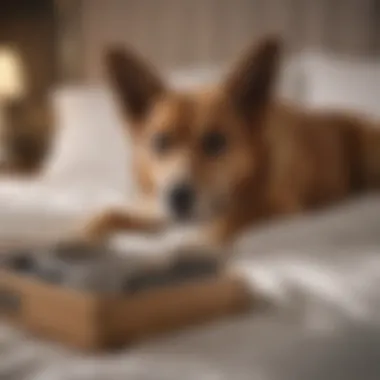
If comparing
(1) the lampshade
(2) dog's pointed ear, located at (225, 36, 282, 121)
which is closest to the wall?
(1) the lampshade

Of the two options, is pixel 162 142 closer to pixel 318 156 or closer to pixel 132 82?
pixel 132 82

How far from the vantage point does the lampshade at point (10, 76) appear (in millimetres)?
3484

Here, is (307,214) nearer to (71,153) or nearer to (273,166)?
(273,166)

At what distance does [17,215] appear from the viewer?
59.5 inches

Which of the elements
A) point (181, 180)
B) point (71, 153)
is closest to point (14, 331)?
point (181, 180)

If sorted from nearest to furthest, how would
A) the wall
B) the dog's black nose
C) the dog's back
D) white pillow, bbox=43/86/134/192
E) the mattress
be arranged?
the mattress
the dog's black nose
the dog's back
white pillow, bbox=43/86/134/192
the wall

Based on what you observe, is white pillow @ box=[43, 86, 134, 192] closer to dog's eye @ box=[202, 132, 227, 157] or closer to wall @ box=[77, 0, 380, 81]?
wall @ box=[77, 0, 380, 81]

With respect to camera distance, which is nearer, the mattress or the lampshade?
the mattress

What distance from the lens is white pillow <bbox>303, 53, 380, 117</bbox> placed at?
181cm

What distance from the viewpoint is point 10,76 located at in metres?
3.51

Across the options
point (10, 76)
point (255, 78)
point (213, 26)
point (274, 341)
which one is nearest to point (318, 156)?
point (255, 78)

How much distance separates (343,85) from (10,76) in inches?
83.3

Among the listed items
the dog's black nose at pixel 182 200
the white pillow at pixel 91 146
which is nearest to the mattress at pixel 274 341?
the dog's black nose at pixel 182 200

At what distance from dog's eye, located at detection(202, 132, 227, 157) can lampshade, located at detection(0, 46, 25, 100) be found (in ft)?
7.94
